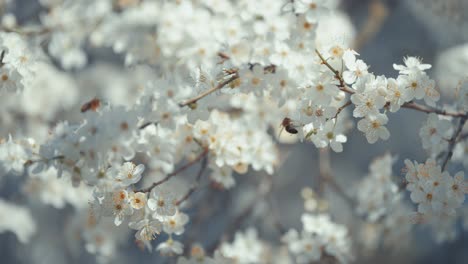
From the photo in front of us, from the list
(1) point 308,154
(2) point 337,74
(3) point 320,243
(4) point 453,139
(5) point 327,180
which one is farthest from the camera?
(1) point 308,154

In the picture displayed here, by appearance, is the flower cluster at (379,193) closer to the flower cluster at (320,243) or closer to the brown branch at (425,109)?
the flower cluster at (320,243)

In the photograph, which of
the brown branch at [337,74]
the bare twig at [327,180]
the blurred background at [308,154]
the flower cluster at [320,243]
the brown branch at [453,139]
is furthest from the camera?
the blurred background at [308,154]

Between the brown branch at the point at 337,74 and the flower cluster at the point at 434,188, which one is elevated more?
the brown branch at the point at 337,74

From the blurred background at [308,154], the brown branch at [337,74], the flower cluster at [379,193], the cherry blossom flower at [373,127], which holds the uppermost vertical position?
the brown branch at [337,74]

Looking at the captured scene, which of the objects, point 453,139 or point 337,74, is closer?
point 337,74

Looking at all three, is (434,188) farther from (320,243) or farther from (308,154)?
(308,154)

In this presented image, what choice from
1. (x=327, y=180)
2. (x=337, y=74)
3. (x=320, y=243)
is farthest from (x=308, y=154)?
(x=337, y=74)

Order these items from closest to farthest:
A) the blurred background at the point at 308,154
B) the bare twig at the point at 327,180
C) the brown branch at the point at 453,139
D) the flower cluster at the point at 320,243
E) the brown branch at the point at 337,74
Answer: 1. the brown branch at the point at 337,74
2. the brown branch at the point at 453,139
3. the flower cluster at the point at 320,243
4. the bare twig at the point at 327,180
5. the blurred background at the point at 308,154

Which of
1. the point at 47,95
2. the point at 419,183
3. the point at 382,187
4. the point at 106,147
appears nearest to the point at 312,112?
the point at 419,183

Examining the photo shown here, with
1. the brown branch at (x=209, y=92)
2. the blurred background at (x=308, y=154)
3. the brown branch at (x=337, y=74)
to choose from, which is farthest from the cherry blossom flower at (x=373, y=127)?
the blurred background at (x=308, y=154)
